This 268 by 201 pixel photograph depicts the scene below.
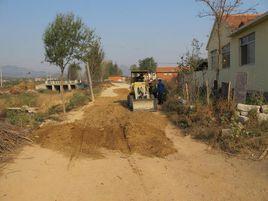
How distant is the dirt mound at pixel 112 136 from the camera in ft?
34.1

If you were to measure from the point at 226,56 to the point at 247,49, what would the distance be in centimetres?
414

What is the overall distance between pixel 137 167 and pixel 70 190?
2.04m

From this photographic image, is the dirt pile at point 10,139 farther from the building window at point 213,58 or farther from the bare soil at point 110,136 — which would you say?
the building window at point 213,58

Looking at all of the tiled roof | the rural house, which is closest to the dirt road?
the rural house

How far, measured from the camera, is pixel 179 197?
21.0 feet

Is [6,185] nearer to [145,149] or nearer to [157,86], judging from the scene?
[145,149]

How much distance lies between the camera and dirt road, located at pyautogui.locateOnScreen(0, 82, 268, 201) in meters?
6.61

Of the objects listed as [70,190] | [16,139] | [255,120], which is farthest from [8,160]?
[255,120]

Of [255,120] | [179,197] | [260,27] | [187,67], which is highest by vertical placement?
[260,27]

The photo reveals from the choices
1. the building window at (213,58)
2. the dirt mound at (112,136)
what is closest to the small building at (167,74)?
the building window at (213,58)

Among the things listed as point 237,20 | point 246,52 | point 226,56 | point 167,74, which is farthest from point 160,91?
point 167,74

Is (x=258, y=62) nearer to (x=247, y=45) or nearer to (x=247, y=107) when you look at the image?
(x=247, y=45)

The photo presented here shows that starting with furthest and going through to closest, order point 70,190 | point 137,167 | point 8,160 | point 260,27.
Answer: point 260,27 → point 8,160 → point 137,167 → point 70,190

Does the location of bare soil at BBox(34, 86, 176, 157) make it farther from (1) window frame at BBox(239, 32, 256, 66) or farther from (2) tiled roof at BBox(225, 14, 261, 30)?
(2) tiled roof at BBox(225, 14, 261, 30)
